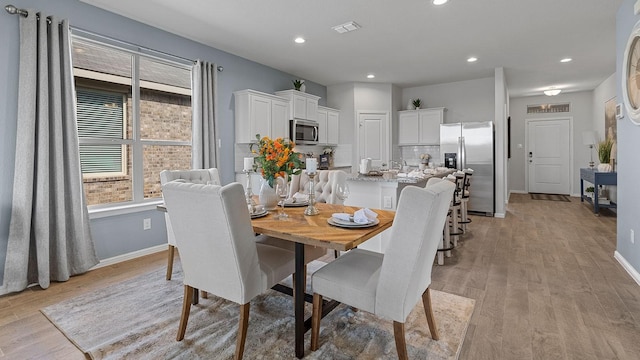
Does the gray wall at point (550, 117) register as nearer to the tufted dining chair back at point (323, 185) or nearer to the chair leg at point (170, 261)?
the tufted dining chair back at point (323, 185)

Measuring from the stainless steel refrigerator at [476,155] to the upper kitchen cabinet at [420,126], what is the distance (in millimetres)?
449

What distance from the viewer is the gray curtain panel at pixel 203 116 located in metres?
4.02

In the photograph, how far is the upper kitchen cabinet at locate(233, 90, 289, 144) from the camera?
4531mm

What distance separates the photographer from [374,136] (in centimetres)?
666

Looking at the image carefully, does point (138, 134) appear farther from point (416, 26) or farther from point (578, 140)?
point (578, 140)

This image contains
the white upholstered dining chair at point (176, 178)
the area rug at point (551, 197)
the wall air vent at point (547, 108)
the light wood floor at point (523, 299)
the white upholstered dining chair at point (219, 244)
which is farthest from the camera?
the wall air vent at point (547, 108)

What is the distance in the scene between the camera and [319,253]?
7.65 feet

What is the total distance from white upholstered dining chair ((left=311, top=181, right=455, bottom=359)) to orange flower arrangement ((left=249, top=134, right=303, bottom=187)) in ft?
2.26

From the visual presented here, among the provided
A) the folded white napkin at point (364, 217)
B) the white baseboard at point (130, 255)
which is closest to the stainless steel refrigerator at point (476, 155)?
the folded white napkin at point (364, 217)

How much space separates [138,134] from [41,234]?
1.38 m

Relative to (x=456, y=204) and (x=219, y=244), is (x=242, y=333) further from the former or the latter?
(x=456, y=204)

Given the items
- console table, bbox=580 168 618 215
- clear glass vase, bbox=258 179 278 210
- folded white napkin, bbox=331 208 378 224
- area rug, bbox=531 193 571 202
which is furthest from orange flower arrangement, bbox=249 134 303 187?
area rug, bbox=531 193 571 202

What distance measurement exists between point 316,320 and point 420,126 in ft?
18.7

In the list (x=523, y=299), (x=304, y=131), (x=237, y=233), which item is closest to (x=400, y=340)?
(x=237, y=233)
